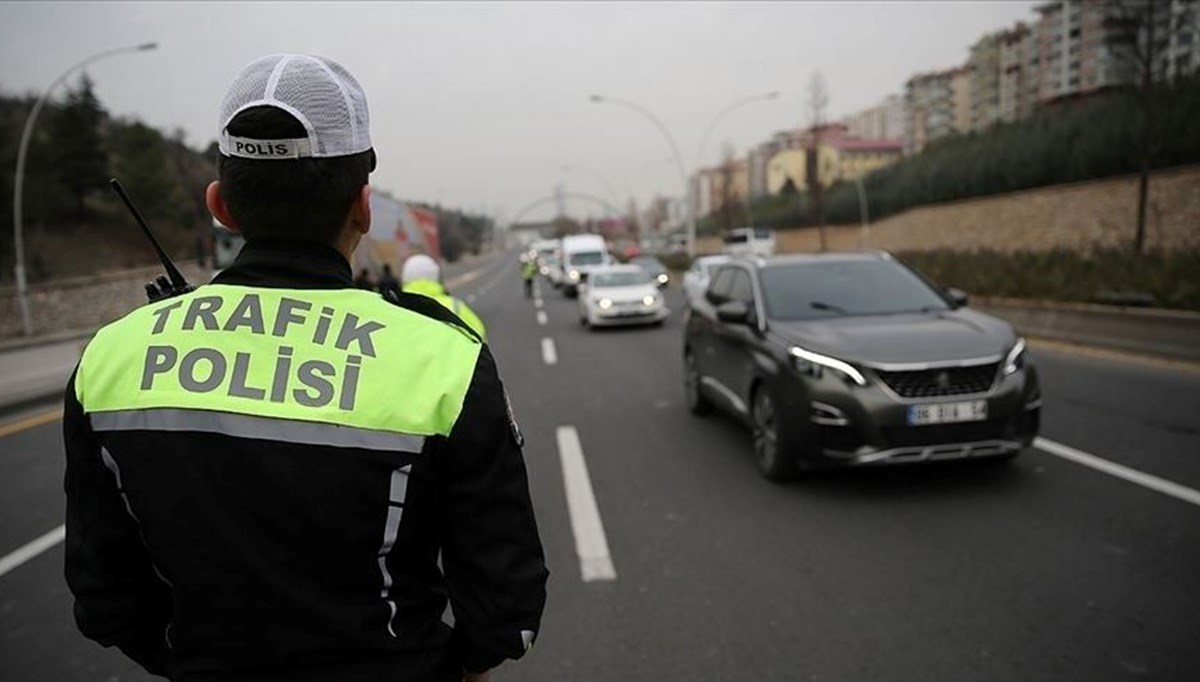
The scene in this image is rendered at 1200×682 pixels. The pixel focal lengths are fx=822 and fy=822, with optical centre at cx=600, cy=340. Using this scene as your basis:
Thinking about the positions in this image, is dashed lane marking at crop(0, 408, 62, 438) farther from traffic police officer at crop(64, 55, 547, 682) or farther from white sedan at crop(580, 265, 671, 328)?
white sedan at crop(580, 265, 671, 328)

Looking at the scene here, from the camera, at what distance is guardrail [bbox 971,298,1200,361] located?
33.3ft

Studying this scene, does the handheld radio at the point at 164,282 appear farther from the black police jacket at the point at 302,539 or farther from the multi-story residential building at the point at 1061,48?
the multi-story residential building at the point at 1061,48

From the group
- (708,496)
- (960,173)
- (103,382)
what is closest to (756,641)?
(708,496)

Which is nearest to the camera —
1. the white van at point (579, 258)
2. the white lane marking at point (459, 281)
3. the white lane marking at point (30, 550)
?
the white lane marking at point (30, 550)

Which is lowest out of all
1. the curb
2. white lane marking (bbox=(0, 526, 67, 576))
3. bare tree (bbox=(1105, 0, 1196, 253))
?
the curb

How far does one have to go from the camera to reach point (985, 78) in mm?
112688

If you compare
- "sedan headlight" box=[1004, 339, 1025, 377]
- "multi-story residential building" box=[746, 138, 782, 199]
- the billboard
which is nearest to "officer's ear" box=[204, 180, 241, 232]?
"sedan headlight" box=[1004, 339, 1025, 377]

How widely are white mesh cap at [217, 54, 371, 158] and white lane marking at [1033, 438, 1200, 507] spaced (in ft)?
17.7

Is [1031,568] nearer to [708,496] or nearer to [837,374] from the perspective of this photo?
[837,374]

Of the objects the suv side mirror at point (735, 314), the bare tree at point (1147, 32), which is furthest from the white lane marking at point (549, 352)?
the bare tree at point (1147, 32)

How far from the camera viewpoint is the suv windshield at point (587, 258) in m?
33.0

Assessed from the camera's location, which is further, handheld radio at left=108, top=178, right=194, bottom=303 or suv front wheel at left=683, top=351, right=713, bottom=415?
suv front wheel at left=683, top=351, right=713, bottom=415

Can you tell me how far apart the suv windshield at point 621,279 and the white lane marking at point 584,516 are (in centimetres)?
1141

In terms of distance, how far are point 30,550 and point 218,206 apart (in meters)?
4.73
